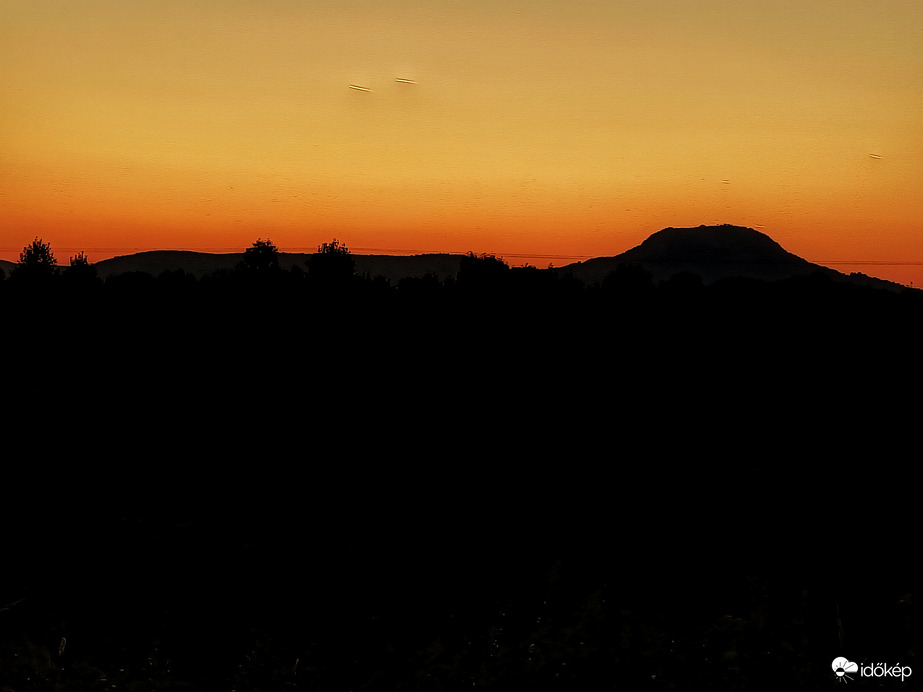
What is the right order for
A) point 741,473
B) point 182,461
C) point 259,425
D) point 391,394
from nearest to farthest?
point 741,473
point 182,461
point 259,425
point 391,394

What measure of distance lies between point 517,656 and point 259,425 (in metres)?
56.1

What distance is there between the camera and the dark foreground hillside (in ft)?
32.7

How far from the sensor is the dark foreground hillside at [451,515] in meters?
9.95

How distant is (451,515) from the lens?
33500 mm

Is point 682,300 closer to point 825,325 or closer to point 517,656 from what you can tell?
point 825,325

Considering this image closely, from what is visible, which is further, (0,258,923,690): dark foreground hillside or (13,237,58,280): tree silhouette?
(13,237,58,280): tree silhouette

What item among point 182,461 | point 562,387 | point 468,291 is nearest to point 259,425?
point 182,461

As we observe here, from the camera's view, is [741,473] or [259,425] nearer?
[741,473]

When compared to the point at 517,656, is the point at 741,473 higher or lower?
lower

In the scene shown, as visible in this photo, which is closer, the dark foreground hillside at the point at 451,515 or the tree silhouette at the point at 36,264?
the dark foreground hillside at the point at 451,515

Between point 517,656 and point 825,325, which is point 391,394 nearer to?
point 517,656

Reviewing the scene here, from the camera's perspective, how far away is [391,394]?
276 feet

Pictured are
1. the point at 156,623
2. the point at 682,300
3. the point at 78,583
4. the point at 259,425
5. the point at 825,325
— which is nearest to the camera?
the point at 156,623

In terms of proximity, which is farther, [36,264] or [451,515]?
[36,264]
